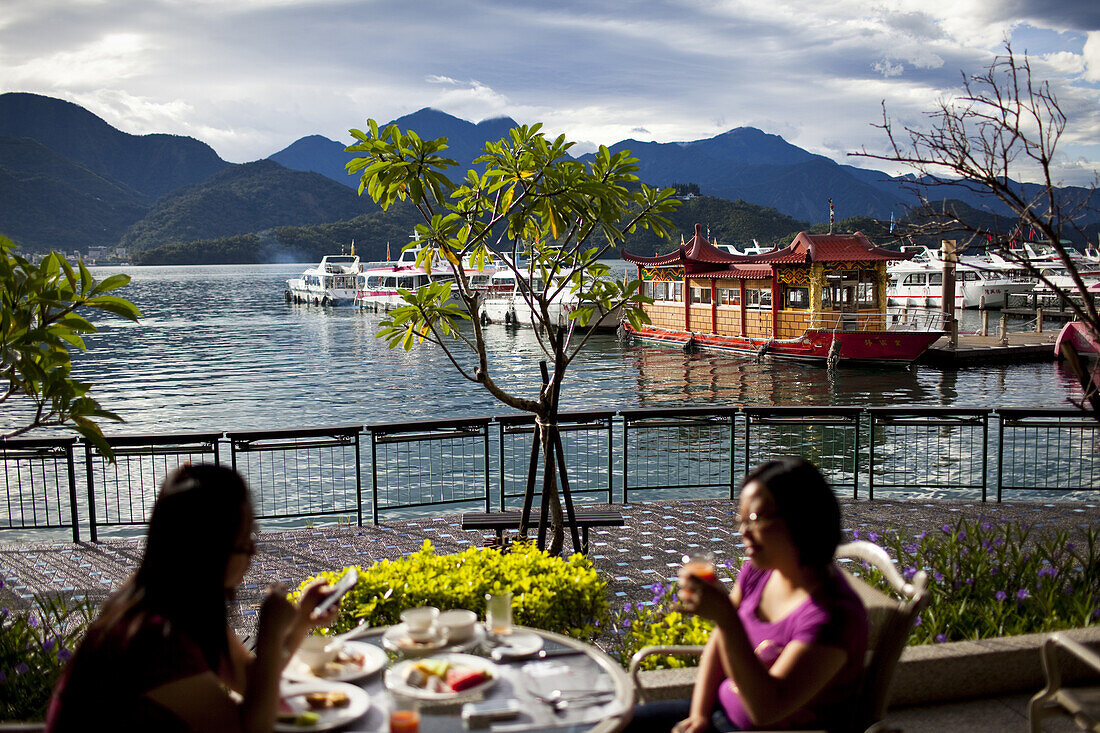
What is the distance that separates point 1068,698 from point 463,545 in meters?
5.74

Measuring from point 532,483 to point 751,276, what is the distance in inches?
1329

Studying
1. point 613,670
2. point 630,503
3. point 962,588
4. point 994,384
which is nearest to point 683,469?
point 630,503

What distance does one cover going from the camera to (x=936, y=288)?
6844 centimetres

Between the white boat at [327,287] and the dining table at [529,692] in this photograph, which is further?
the white boat at [327,287]

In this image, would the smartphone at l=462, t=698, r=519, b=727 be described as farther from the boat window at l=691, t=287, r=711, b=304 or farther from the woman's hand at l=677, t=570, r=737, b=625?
the boat window at l=691, t=287, r=711, b=304

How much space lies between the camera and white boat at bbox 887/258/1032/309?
65.2 meters

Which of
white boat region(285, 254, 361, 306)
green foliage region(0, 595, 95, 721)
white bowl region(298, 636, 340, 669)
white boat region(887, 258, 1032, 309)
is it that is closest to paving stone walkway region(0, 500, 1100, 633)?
green foliage region(0, 595, 95, 721)

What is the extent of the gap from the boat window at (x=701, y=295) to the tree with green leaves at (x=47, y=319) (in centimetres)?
4052

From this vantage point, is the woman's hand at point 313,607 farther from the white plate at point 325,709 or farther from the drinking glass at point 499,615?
the drinking glass at point 499,615

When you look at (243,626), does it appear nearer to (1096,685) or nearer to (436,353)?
(1096,685)

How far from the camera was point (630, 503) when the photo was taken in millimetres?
9852

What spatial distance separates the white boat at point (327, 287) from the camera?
3543 inches

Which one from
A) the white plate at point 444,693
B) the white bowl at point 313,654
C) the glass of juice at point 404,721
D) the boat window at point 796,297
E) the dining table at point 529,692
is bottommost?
the dining table at point 529,692

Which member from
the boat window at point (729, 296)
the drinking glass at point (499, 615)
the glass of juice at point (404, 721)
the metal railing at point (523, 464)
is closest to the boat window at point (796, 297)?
the boat window at point (729, 296)
